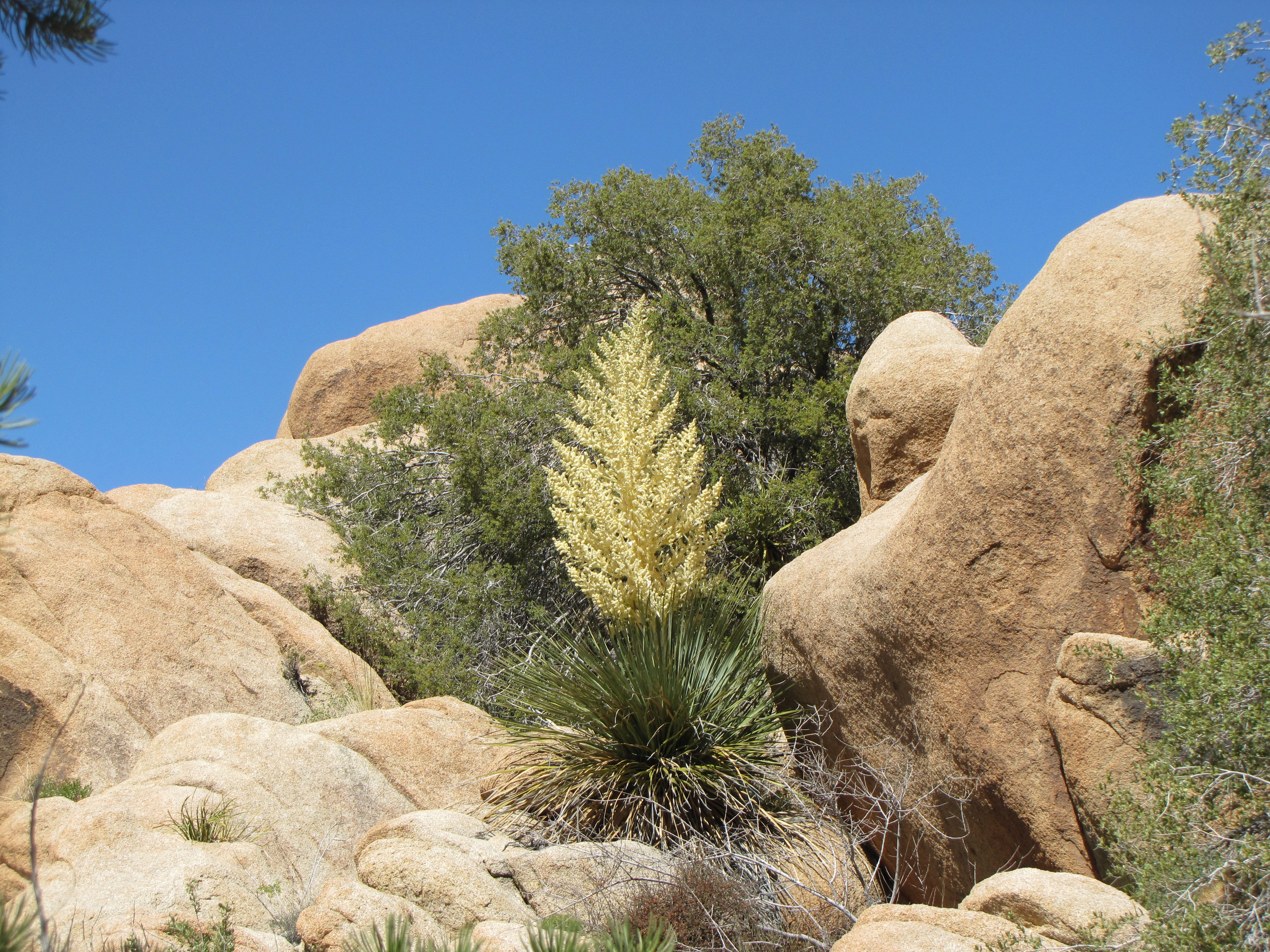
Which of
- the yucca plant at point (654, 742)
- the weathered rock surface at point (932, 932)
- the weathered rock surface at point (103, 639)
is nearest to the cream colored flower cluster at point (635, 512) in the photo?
the yucca plant at point (654, 742)

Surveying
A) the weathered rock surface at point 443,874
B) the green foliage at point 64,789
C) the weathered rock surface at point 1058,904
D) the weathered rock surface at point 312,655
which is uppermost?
the weathered rock surface at point 312,655

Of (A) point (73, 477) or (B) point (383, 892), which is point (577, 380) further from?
(B) point (383, 892)

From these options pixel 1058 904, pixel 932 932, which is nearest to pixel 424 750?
pixel 932 932

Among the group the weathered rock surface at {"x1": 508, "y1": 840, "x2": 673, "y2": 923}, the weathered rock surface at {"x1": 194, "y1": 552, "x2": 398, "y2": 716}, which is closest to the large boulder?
the weathered rock surface at {"x1": 508, "y1": 840, "x2": 673, "y2": 923}

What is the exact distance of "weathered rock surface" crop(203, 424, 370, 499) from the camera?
51.3 feet

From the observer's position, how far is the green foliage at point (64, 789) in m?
6.88

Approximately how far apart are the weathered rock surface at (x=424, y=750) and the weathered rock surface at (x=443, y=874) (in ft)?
5.36

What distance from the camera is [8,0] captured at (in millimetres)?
4254

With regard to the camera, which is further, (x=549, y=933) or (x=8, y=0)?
(x=8, y=0)

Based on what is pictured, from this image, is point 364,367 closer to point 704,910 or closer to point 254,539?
point 254,539

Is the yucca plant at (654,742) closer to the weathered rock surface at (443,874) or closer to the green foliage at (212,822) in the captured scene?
the weathered rock surface at (443,874)

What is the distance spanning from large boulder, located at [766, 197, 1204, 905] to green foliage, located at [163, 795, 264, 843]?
3.99 metres

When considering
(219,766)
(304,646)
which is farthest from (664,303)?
(219,766)

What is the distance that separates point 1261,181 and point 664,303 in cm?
809
